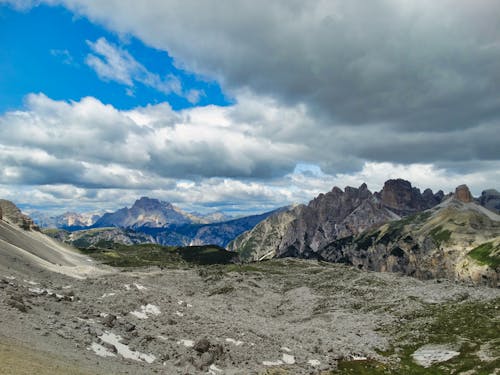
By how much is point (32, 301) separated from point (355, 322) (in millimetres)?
84519

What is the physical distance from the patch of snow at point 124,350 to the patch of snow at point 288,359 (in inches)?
995

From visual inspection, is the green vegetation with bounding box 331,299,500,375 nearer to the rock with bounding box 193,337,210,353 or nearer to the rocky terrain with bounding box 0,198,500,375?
the rocky terrain with bounding box 0,198,500,375

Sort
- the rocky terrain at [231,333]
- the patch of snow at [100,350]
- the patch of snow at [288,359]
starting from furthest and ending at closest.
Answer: the patch of snow at [288,359]
the patch of snow at [100,350]
the rocky terrain at [231,333]

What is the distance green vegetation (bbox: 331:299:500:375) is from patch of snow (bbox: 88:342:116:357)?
39463 mm

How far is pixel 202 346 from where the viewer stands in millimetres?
69062

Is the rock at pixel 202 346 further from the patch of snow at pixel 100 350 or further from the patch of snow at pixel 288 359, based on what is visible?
the patch of snow at pixel 288 359

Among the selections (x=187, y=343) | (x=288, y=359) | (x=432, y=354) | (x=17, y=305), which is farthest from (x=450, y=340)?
(x=17, y=305)

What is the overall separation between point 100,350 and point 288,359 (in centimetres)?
3501

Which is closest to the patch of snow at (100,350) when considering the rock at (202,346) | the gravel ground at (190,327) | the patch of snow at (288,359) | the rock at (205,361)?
the gravel ground at (190,327)

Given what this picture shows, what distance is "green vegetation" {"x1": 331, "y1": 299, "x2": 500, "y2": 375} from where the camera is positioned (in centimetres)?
7309

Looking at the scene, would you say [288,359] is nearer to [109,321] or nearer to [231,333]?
[231,333]

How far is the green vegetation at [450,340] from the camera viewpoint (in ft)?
240

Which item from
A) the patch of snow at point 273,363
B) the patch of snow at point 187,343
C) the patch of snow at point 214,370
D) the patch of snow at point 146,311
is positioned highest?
the patch of snow at point 146,311

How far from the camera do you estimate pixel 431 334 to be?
9369 cm
